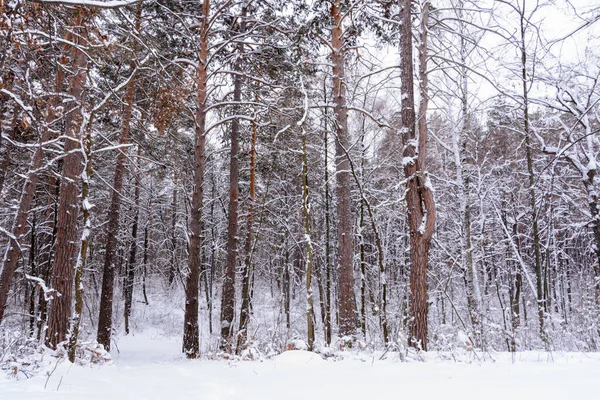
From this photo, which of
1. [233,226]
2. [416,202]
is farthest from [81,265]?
[233,226]

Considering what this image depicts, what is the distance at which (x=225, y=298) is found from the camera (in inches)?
435

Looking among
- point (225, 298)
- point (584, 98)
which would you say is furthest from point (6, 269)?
point (584, 98)

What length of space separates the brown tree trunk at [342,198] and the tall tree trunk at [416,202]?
2.28 metres

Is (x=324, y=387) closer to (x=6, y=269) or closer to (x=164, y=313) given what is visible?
(x=6, y=269)

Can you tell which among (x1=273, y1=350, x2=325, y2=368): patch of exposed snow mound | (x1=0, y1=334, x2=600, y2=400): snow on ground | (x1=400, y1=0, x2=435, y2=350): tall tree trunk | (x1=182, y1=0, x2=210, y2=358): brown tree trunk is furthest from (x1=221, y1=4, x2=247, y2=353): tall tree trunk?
(x1=0, y1=334, x2=600, y2=400): snow on ground

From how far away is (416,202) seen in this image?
575 cm

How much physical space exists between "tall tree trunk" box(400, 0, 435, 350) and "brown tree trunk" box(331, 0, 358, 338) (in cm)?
228

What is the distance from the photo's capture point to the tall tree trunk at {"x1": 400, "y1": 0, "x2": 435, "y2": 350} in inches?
220

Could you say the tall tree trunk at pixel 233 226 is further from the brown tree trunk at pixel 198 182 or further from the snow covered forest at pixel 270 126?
the brown tree trunk at pixel 198 182

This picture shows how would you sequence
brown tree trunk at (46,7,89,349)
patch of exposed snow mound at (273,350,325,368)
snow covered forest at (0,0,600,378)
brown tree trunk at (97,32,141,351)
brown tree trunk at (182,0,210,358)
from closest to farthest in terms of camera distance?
patch of exposed snow mound at (273,350,325,368)
snow covered forest at (0,0,600,378)
brown tree trunk at (46,7,89,349)
brown tree trunk at (182,0,210,358)
brown tree trunk at (97,32,141,351)

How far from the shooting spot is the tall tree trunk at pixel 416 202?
18.3ft

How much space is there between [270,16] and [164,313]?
18.7 metres

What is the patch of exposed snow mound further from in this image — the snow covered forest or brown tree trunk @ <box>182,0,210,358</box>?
brown tree trunk @ <box>182,0,210,358</box>

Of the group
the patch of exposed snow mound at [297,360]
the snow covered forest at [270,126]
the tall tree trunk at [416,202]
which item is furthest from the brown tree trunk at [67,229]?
the tall tree trunk at [416,202]
